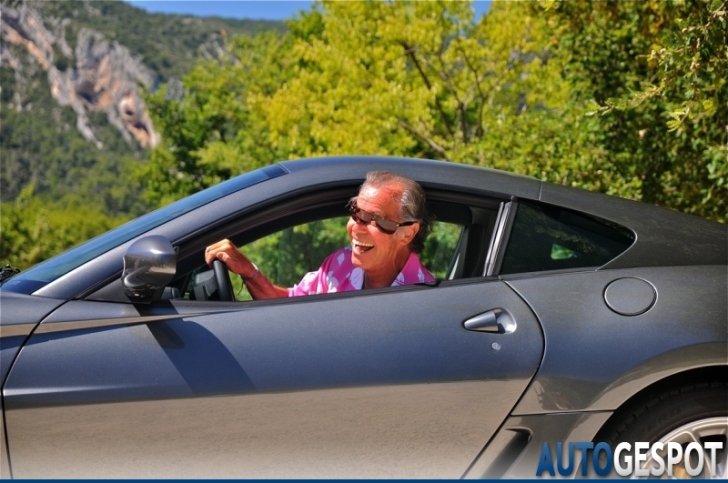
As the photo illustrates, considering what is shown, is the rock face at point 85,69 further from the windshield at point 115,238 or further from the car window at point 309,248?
the windshield at point 115,238

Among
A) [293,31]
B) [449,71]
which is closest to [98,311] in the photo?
[449,71]

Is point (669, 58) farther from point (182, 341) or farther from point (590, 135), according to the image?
point (182, 341)

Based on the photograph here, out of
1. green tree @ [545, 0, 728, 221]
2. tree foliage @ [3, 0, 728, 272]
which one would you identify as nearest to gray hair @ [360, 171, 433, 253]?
tree foliage @ [3, 0, 728, 272]

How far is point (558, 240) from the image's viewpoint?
2.72m

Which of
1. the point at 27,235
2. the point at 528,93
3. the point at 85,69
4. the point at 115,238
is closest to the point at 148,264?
the point at 115,238

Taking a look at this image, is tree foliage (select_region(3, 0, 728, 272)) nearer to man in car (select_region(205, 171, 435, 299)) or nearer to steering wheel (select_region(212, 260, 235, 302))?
man in car (select_region(205, 171, 435, 299))

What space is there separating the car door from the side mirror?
0.37 feet

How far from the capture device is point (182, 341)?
235cm

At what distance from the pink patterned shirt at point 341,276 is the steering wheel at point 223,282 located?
262mm

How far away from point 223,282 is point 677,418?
4.66ft

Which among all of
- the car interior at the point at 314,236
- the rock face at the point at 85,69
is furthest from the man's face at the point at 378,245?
the rock face at the point at 85,69

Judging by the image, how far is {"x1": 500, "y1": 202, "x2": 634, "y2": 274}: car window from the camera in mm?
2674

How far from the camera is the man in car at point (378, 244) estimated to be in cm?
278

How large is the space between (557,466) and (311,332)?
802mm
